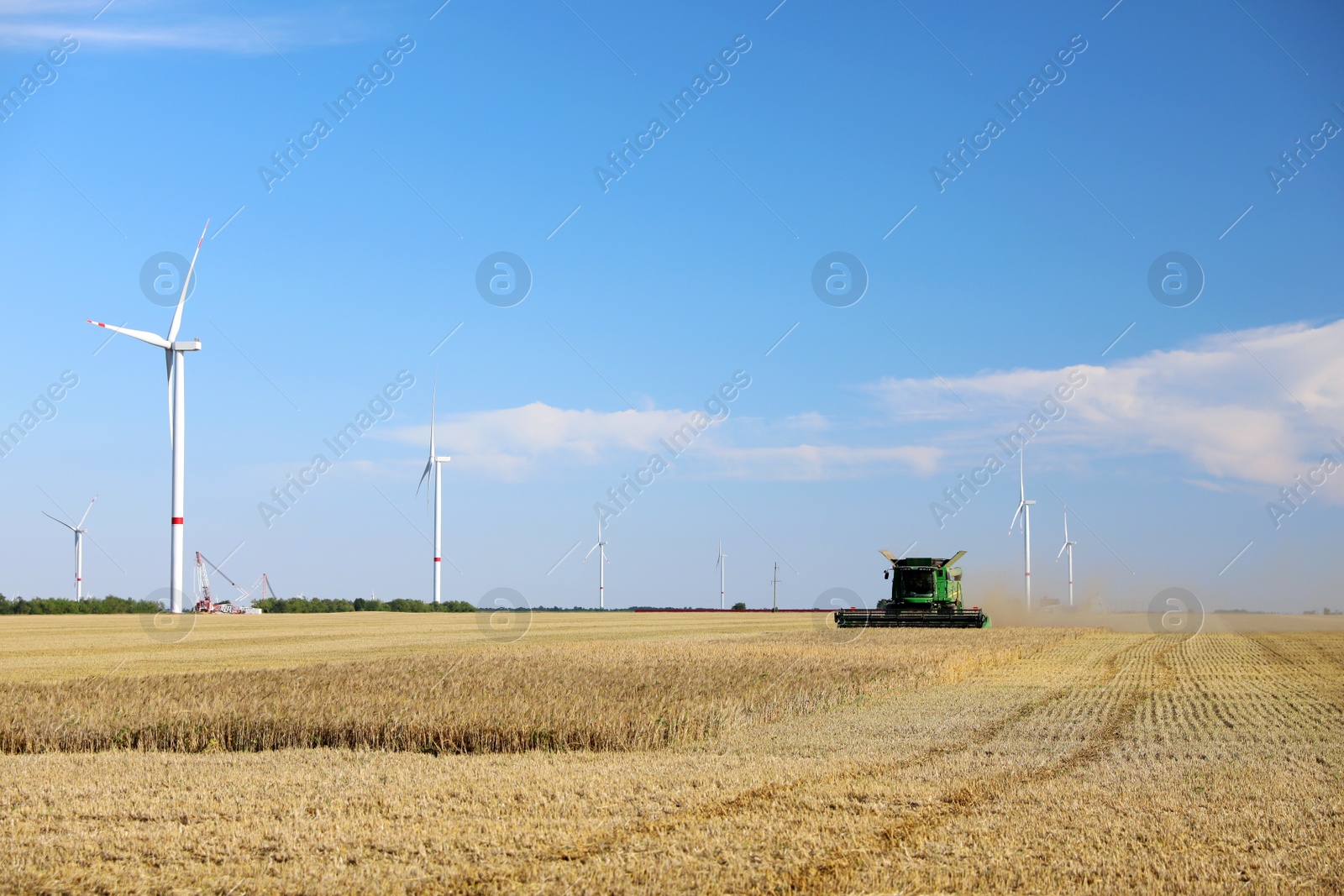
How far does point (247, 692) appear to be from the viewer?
23062 mm

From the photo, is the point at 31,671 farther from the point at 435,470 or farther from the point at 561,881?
the point at 435,470

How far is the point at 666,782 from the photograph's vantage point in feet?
46.5

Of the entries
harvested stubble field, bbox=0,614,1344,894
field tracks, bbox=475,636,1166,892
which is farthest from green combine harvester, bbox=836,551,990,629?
field tracks, bbox=475,636,1166,892

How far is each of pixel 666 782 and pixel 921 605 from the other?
49.9 m

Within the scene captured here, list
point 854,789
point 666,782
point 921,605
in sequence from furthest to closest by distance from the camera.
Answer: point 921,605
point 666,782
point 854,789

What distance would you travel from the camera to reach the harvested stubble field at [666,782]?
401 inches

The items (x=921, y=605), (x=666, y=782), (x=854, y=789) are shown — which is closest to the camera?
(x=854, y=789)

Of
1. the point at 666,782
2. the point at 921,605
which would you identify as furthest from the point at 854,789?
the point at 921,605

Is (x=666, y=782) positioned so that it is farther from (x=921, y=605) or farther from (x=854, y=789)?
(x=921, y=605)

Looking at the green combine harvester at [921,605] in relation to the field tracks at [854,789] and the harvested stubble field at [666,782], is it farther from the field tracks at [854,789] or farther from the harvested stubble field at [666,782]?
the field tracks at [854,789]

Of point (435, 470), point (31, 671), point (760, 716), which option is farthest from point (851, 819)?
point (435, 470)

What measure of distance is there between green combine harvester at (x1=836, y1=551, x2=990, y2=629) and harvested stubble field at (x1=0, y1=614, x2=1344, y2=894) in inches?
1171

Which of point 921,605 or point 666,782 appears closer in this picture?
point 666,782

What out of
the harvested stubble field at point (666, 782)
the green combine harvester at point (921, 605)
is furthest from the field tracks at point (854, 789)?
the green combine harvester at point (921, 605)
